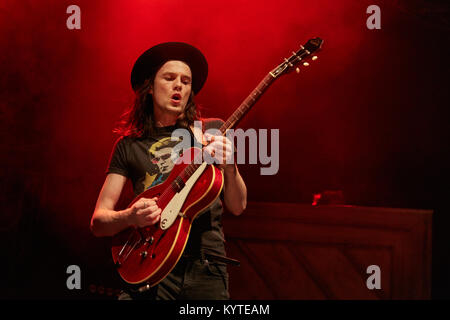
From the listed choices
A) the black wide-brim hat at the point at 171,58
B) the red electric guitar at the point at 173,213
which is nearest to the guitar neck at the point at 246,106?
the red electric guitar at the point at 173,213

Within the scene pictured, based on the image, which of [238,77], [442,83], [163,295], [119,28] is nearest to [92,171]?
[119,28]

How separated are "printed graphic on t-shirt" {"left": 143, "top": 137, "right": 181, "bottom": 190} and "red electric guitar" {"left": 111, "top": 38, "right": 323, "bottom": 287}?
63 millimetres

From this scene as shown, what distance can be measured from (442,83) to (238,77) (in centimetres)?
219

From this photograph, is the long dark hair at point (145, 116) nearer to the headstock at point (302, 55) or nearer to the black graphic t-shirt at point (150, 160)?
the black graphic t-shirt at point (150, 160)

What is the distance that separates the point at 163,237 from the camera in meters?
2.35

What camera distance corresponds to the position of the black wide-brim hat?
2.87 metres

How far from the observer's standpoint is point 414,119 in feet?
16.0

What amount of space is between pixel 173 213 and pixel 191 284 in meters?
0.38

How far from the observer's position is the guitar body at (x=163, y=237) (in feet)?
7.43

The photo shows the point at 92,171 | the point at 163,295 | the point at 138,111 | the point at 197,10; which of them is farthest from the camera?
the point at 197,10

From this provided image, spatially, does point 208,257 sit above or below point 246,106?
below

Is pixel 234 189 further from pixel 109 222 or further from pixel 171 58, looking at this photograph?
pixel 171 58

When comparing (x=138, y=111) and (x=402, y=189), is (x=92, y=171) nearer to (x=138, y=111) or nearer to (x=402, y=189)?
(x=138, y=111)

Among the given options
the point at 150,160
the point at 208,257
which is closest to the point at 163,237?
the point at 208,257
